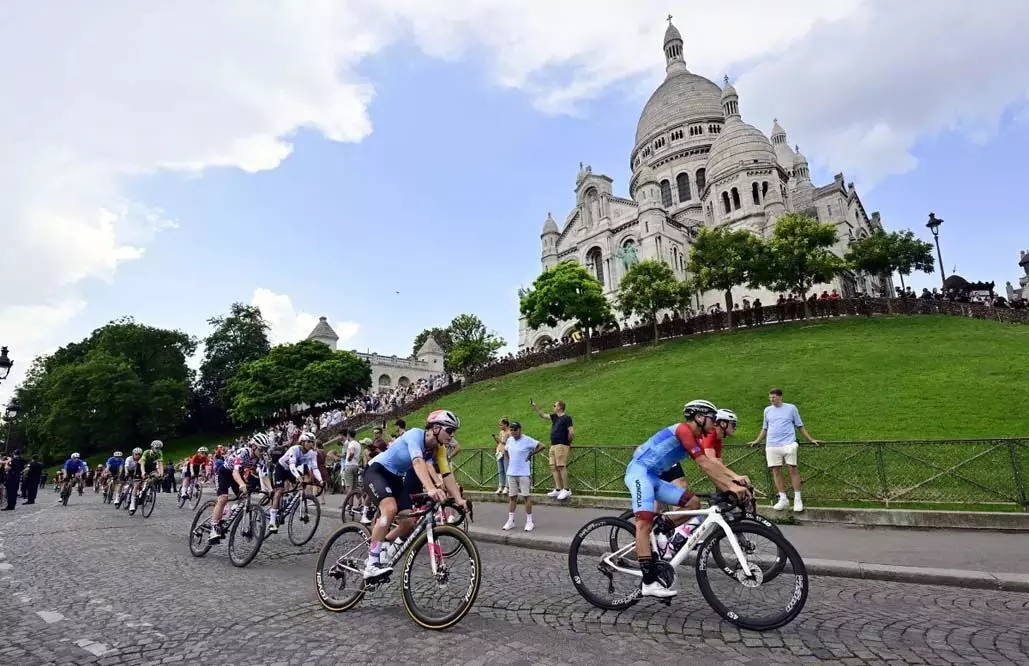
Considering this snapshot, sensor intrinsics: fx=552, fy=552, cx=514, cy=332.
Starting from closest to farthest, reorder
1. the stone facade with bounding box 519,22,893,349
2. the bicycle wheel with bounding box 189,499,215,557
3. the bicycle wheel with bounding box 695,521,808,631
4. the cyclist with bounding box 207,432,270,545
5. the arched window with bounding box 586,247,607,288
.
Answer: the bicycle wheel with bounding box 695,521,808,631 → the cyclist with bounding box 207,432,270,545 → the bicycle wheel with bounding box 189,499,215,557 → the stone facade with bounding box 519,22,893,349 → the arched window with bounding box 586,247,607,288

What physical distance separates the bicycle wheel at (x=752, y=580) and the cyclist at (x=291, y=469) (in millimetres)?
6508

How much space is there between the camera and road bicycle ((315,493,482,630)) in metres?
4.77

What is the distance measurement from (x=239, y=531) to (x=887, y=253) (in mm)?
45383

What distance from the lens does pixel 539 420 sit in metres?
23.1

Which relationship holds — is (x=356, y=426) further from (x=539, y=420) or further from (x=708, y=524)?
(x=708, y=524)

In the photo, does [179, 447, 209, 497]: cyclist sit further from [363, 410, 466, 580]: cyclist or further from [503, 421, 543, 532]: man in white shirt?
[363, 410, 466, 580]: cyclist

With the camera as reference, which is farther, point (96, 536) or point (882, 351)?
point (882, 351)

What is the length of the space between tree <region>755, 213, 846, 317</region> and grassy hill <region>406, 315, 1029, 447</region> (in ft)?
11.5

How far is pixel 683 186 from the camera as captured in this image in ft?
250

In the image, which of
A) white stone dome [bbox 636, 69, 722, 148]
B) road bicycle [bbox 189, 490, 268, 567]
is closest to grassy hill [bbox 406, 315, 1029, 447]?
road bicycle [bbox 189, 490, 268, 567]

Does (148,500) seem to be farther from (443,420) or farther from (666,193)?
(666,193)

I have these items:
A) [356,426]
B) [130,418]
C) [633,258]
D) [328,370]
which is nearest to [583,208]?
[633,258]

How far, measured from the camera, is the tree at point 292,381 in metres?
48.7

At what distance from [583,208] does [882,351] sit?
4489cm
